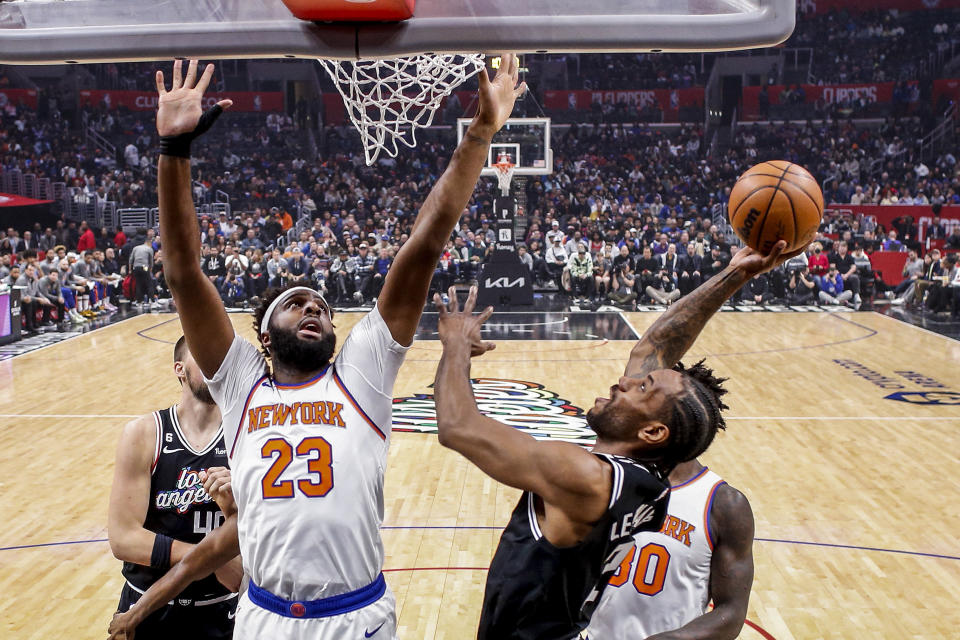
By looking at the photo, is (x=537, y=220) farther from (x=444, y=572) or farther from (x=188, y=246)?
(x=188, y=246)

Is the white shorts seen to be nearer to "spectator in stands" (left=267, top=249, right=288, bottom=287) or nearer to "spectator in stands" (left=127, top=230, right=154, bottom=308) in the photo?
"spectator in stands" (left=267, top=249, right=288, bottom=287)

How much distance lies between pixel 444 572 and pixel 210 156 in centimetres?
2499

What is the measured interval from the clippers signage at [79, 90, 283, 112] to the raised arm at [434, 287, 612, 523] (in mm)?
27703

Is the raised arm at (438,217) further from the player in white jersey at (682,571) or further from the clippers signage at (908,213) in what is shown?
the clippers signage at (908,213)

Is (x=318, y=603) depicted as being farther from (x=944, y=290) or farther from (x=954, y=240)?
(x=954, y=240)

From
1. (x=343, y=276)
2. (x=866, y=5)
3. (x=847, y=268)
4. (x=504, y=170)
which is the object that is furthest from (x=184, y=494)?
(x=866, y=5)

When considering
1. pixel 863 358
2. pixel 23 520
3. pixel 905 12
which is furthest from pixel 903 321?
pixel 905 12

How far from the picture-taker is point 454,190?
256 centimetres

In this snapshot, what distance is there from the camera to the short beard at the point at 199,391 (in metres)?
3.29

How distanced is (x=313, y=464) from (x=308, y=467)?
0.02 meters

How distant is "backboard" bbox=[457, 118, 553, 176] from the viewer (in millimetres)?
18453

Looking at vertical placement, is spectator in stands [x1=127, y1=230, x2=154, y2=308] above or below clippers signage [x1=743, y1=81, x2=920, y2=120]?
below

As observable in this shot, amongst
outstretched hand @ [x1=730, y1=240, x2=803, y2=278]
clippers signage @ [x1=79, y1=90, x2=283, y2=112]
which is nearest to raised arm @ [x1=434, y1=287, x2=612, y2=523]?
outstretched hand @ [x1=730, y1=240, x2=803, y2=278]

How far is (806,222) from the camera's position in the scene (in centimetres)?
363
